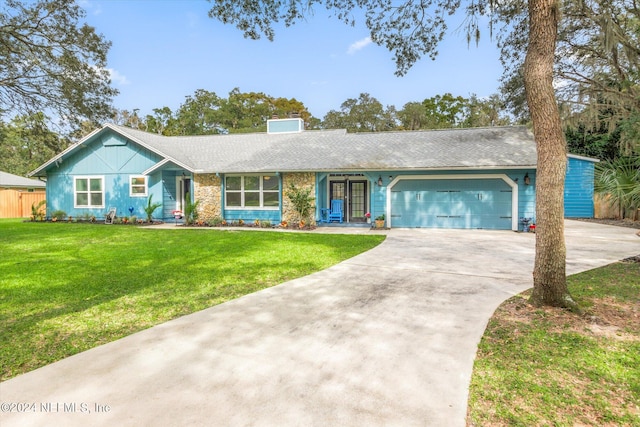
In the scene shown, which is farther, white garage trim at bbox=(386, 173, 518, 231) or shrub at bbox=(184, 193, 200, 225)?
shrub at bbox=(184, 193, 200, 225)

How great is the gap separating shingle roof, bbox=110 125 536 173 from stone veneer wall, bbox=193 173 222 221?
0.49 m

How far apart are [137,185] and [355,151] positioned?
9.92 meters

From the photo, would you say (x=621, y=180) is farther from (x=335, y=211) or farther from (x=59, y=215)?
(x=59, y=215)

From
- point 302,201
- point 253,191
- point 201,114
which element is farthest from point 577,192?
point 201,114

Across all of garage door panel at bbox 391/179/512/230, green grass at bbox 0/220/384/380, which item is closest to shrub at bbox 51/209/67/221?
green grass at bbox 0/220/384/380

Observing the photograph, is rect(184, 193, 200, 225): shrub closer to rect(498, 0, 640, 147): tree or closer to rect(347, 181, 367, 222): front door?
rect(347, 181, 367, 222): front door

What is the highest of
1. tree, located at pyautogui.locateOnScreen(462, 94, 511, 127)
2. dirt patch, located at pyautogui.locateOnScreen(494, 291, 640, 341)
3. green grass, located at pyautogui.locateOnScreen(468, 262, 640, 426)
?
tree, located at pyautogui.locateOnScreen(462, 94, 511, 127)

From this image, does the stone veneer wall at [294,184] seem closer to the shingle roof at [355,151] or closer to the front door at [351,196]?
the shingle roof at [355,151]

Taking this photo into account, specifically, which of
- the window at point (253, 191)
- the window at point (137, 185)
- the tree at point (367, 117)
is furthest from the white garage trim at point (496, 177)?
the tree at point (367, 117)

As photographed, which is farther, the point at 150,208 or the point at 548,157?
the point at 150,208

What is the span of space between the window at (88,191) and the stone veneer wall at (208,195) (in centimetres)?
495

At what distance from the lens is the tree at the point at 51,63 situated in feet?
34.5

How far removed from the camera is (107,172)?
52.0 ft

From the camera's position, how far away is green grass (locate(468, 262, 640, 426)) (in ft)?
7.08
